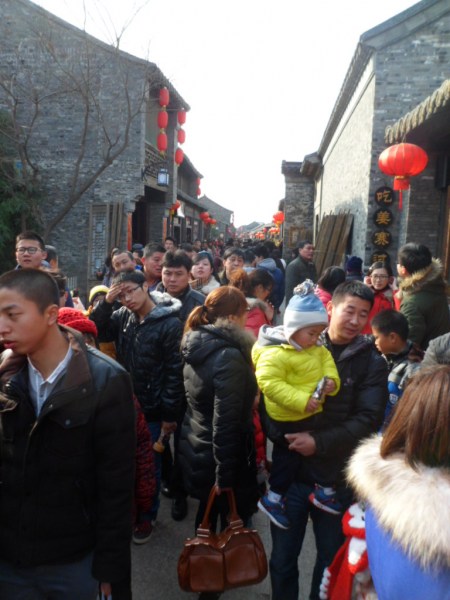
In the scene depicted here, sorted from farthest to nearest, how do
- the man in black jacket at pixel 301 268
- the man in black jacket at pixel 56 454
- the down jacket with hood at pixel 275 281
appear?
the man in black jacket at pixel 301 268 < the down jacket with hood at pixel 275 281 < the man in black jacket at pixel 56 454

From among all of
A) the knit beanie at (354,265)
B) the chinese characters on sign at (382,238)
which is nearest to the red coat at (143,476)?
the knit beanie at (354,265)

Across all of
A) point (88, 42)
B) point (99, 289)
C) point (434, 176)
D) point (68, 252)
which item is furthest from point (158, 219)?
point (99, 289)

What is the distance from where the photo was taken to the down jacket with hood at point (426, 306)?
370 centimetres

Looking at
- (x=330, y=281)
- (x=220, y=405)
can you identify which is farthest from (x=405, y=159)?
(x=220, y=405)

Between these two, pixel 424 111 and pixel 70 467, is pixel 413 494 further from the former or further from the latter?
pixel 424 111

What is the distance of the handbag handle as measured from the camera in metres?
2.52

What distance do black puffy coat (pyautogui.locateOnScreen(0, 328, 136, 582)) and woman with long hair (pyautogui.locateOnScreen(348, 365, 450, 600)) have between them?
37.0 inches

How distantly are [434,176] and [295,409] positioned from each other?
258 inches

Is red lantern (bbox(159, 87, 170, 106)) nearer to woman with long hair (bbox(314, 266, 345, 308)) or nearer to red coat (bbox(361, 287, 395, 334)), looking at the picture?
woman with long hair (bbox(314, 266, 345, 308))

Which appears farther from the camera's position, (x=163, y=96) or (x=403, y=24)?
(x=163, y=96)

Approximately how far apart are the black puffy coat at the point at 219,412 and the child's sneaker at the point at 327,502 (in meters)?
0.48

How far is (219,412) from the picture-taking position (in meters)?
2.55

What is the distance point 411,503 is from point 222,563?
5.04 ft

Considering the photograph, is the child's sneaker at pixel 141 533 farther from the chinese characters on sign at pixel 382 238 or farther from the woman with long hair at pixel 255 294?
the chinese characters on sign at pixel 382 238
